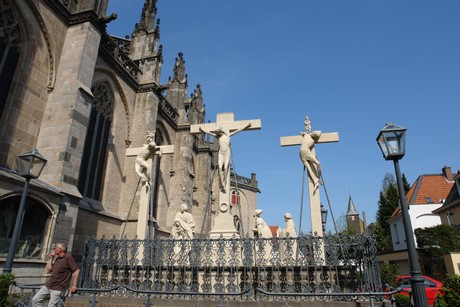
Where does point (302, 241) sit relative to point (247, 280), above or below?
above

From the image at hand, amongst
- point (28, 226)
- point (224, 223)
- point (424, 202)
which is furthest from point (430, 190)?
point (28, 226)

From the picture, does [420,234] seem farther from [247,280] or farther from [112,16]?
[112,16]

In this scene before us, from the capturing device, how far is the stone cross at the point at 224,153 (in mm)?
8426

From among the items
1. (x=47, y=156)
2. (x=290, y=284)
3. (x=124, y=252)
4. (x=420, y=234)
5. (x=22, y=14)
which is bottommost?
(x=290, y=284)

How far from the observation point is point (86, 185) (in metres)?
12.2

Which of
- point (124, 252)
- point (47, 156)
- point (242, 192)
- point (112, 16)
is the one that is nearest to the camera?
point (124, 252)

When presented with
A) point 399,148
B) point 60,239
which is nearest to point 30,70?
point 60,239

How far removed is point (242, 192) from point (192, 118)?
763 inches

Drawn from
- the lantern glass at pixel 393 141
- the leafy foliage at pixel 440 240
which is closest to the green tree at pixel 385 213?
the leafy foliage at pixel 440 240

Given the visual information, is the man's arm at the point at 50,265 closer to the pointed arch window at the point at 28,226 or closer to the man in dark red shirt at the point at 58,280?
the man in dark red shirt at the point at 58,280

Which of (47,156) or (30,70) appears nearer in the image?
(47,156)

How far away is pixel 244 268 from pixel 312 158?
154 inches

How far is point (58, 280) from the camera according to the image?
187 inches

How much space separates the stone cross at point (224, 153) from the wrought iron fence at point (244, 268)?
43.4 inches
